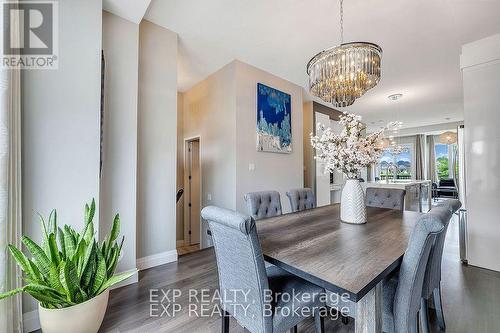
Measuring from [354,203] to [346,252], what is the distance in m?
0.77

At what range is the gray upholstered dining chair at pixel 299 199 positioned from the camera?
105 inches

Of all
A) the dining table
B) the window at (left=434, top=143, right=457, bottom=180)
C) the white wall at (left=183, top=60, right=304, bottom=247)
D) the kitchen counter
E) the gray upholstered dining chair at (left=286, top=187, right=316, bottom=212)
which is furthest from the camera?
the window at (left=434, top=143, right=457, bottom=180)

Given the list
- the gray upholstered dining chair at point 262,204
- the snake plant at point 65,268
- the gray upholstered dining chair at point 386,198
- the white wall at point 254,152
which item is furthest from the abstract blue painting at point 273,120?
the snake plant at point 65,268

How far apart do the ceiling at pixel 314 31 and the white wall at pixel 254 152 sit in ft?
0.68

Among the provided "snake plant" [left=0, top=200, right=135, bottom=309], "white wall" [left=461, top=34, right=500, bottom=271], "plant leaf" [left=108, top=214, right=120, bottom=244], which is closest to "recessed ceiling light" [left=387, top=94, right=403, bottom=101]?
"white wall" [left=461, top=34, right=500, bottom=271]

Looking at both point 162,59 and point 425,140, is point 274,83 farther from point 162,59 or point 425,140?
point 425,140

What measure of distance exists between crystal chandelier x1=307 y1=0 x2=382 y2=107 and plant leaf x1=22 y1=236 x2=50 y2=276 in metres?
2.58

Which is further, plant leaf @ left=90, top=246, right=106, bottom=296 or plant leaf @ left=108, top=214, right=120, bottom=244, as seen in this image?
plant leaf @ left=108, top=214, right=120, bottom=244

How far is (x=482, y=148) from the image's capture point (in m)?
2.68

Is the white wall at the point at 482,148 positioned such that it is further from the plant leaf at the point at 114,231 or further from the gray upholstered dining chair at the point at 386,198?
the plant leaf at the point at 114,231

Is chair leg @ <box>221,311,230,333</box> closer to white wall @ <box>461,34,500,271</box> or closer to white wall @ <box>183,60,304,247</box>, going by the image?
white wall @ <box>183,60,304,247</box>

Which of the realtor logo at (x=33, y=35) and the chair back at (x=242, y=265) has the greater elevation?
the realtor logo at (x=33, y=35)

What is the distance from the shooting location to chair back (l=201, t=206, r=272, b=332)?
3.30 ft

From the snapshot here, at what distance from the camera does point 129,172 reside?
225 cm
